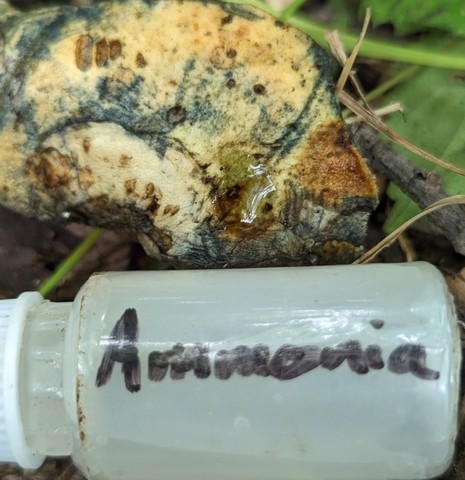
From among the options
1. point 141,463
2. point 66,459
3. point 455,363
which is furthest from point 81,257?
point 455,363

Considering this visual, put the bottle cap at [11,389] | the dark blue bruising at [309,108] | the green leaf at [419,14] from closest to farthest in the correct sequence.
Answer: the bottle cap at [11,389] < the dark blue bruising at [309,108] < the green leaf at [419,14]

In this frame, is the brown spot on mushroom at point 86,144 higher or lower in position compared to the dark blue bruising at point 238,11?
lower

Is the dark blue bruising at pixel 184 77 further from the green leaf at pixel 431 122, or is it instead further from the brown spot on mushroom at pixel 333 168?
the green leaf at pixel 431 122

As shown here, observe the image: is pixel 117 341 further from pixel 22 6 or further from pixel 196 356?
pixel 22 6

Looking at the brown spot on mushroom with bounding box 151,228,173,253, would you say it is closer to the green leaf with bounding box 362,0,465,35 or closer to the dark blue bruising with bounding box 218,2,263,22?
the dark blue bruising with bounding box 218,2,263,22

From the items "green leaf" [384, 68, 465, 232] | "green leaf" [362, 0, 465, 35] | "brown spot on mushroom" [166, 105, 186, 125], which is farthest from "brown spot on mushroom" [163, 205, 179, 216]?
"green leaf" [362, 0, 465, 35]

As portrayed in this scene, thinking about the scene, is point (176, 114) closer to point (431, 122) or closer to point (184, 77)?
point (184, 77)

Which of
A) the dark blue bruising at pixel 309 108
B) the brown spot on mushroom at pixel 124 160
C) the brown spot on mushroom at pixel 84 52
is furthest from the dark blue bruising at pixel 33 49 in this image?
the dark blue bruising at pixel 309 108
